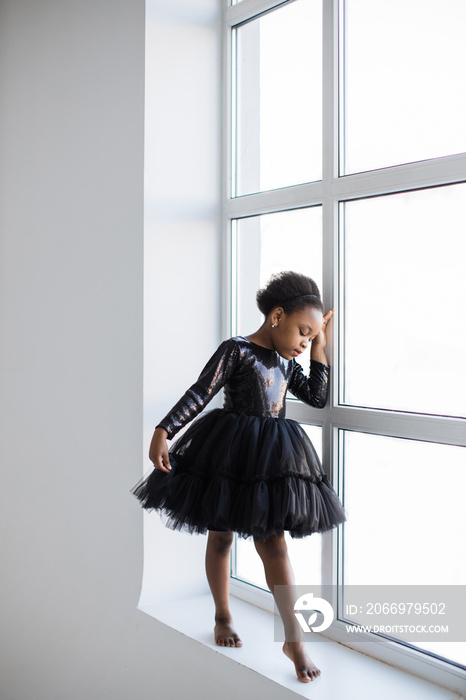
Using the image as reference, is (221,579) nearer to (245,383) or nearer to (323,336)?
(245,383)

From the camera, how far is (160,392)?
1.66 m

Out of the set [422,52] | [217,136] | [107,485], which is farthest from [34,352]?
[422,52]

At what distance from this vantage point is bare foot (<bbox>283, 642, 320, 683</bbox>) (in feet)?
4.09

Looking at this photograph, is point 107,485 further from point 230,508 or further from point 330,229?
point 330,229

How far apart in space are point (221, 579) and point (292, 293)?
0.67 metres

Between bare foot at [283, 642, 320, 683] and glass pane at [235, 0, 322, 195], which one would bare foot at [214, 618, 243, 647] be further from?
glass pane at [235, 0, 322, 195]

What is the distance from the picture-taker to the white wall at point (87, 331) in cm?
165

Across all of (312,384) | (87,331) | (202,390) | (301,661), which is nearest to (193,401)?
(202,390)

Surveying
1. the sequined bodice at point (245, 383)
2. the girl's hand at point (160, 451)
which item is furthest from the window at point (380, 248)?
the girl's hand at point (160, 451)

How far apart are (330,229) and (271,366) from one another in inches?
13.7

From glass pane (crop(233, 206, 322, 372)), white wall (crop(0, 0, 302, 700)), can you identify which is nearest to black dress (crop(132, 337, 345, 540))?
glass pane (crop(233, 206, 322, 372))

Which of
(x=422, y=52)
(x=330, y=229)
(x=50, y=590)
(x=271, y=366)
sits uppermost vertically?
(x=422, y=52)

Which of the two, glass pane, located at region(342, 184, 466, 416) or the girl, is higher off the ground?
glass pane, located at region(342, 184, 466, 416)

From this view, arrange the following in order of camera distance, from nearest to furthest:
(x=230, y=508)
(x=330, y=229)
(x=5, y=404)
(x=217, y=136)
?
1. (x=230, y=508)
2. (x=330, y=229)
3. (x=217, y=136)
4. (x=5, y=404)
